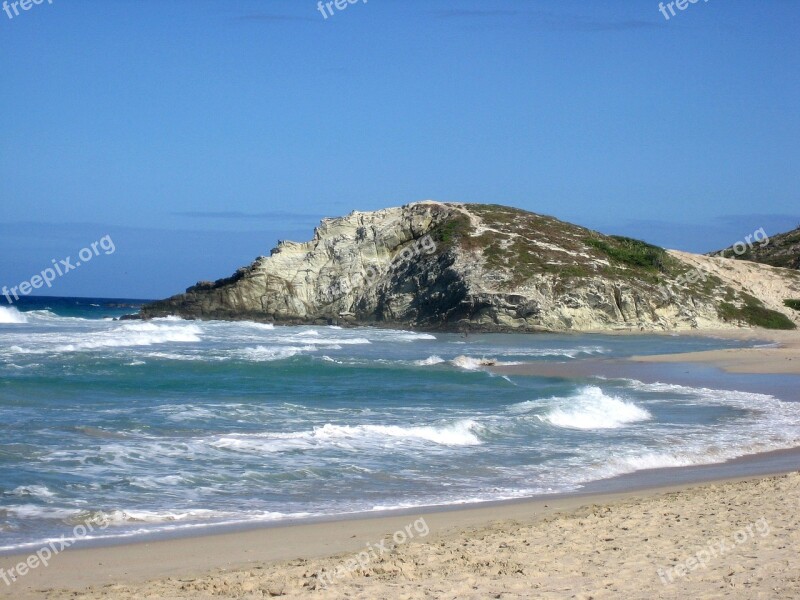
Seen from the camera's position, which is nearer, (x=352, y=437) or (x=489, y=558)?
(x=489, y=558)

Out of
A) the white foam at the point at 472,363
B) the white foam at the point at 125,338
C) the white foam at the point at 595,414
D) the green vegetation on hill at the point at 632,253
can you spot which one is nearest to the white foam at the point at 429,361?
the white foam at the point at 472,363

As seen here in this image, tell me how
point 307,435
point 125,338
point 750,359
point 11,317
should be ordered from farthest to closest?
point 11,317 → point 125,338 → point 750,359 → point 307,435

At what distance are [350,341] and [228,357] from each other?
36.1 ft

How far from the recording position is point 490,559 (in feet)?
26.5

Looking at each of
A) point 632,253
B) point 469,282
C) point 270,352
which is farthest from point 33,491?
point 632,253

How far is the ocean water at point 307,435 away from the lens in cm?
1081

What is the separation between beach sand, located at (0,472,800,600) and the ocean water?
958mm

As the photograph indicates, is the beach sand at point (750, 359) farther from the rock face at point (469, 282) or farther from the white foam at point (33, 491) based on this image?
the white foam at point (33, 491)

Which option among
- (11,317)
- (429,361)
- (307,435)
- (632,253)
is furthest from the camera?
(11,317)

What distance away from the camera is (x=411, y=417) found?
17859 millimetres

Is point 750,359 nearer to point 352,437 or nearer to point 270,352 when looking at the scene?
point 270,352

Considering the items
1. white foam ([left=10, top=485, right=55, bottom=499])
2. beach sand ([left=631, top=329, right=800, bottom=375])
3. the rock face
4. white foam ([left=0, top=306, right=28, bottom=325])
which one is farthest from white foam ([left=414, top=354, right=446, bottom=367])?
white foam ([left=0, top=306, right=28, bottom=325])

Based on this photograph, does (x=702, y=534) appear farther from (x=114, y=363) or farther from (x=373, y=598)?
(x=114, y=363)

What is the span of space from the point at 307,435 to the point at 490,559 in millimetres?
7532
